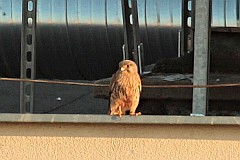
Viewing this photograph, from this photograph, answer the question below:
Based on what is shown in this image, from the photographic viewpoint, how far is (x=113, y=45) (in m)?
11.1

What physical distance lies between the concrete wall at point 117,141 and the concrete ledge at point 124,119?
0.19 feet

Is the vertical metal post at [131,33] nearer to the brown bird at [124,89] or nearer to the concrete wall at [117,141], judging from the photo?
the brown bird at [124,89]

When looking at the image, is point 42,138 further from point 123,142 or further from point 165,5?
point 165,5

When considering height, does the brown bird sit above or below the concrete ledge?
above

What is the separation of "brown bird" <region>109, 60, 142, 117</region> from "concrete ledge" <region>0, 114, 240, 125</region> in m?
0.16

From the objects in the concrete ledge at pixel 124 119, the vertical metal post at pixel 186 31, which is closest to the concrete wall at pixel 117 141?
the concrete ledge at pixel 124 119

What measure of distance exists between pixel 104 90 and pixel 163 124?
2801 mm

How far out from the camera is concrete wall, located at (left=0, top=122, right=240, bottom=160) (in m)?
3.67

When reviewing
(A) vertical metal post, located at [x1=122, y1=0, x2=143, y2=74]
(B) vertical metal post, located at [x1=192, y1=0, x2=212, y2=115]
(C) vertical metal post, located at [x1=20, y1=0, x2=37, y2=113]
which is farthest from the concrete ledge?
(A) vertical metal post, located at [x1=122, y1=0, x2=143, y2=74]

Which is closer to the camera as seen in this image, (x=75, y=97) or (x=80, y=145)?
(x=80, y=145)

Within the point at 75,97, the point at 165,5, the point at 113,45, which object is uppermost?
the point at 165,5

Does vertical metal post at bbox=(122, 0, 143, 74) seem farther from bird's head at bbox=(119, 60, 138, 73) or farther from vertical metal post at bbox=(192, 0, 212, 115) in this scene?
bird's head at bbox=(119, 60, 138, 73)

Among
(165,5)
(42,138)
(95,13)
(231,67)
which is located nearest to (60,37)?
(95,13)

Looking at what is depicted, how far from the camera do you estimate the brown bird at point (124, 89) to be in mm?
3826
